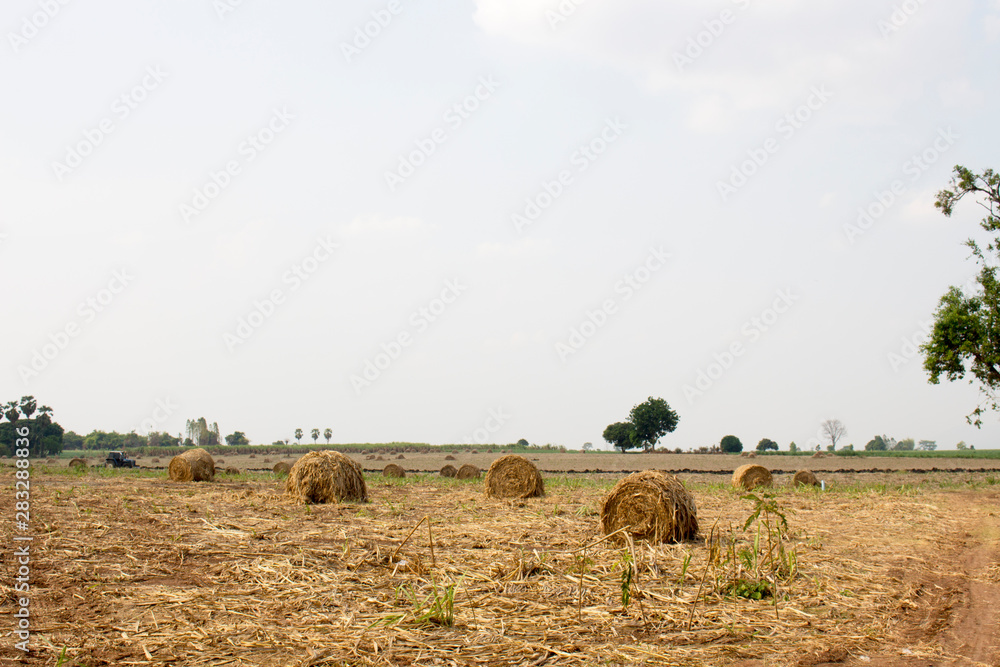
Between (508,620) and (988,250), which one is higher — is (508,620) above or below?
Result: below

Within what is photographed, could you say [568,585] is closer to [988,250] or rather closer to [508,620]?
[508,620]

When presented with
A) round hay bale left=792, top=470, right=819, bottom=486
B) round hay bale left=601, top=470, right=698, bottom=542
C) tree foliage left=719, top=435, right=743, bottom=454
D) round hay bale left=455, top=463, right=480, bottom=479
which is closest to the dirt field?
round hay bale left=601, top=470, right=698, bottom=542

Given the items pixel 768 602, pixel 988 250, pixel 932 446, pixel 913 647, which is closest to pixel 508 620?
pixel 768 602

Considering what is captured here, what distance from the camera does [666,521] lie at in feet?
31.5

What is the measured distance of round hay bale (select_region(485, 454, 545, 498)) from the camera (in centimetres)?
1705

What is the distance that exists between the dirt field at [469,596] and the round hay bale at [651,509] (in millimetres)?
453

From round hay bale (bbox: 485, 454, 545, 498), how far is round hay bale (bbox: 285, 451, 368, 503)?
3.64m

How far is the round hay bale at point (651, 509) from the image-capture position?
9602mm

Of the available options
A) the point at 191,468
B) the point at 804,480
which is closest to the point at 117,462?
the point at 191,468

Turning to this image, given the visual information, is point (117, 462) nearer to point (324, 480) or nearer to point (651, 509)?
point (324, 480)

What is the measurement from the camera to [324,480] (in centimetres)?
1412

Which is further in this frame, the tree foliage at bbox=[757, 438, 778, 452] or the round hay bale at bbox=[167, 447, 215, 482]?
the tree foliage at bbox=[757, 438, 778, 452]

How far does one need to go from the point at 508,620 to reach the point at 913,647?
10.4ft

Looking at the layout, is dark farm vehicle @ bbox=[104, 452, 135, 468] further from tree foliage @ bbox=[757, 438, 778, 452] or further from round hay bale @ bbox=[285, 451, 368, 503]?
tree foliage @ bbox=[757, 438, 778, 452]
